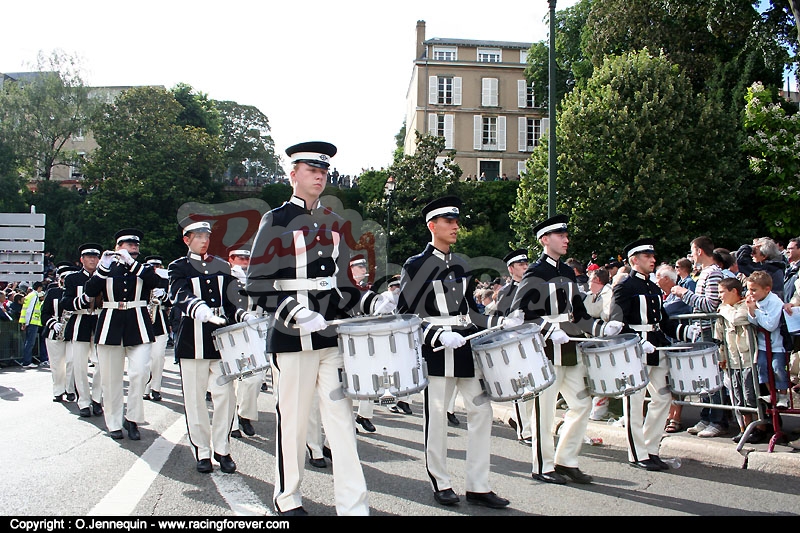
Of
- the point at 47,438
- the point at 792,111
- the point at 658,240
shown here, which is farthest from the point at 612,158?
the point at 47,438

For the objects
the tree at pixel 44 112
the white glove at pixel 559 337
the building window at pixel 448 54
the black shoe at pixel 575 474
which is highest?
the building window at pixel 448 54

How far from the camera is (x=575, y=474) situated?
6738mm

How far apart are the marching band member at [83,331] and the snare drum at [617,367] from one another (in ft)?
22.7

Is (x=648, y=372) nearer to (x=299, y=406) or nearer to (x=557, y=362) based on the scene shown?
(x=557, y=362)

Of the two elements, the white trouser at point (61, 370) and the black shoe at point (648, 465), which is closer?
the black shoe at point (648, 465)

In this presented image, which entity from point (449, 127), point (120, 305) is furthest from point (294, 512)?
point (449, 127)

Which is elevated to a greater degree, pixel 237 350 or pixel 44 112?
pixel 44 112

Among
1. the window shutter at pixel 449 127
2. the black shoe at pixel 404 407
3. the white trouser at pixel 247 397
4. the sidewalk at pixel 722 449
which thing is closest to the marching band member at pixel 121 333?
the white trouser at pixel 247 397

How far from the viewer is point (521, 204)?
118 feet

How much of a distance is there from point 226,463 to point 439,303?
2.64m

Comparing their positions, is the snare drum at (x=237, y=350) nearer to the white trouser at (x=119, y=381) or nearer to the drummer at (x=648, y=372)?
the white trouser at (x=119, y=381)

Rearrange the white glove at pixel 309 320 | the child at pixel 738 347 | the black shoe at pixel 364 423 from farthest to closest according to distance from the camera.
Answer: the black shoe at pixel 364 423
the child at pixel 738 347
the white glove at pixel 309 320

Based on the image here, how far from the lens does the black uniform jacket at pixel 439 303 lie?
6012 mm

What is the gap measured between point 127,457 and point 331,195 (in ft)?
141
